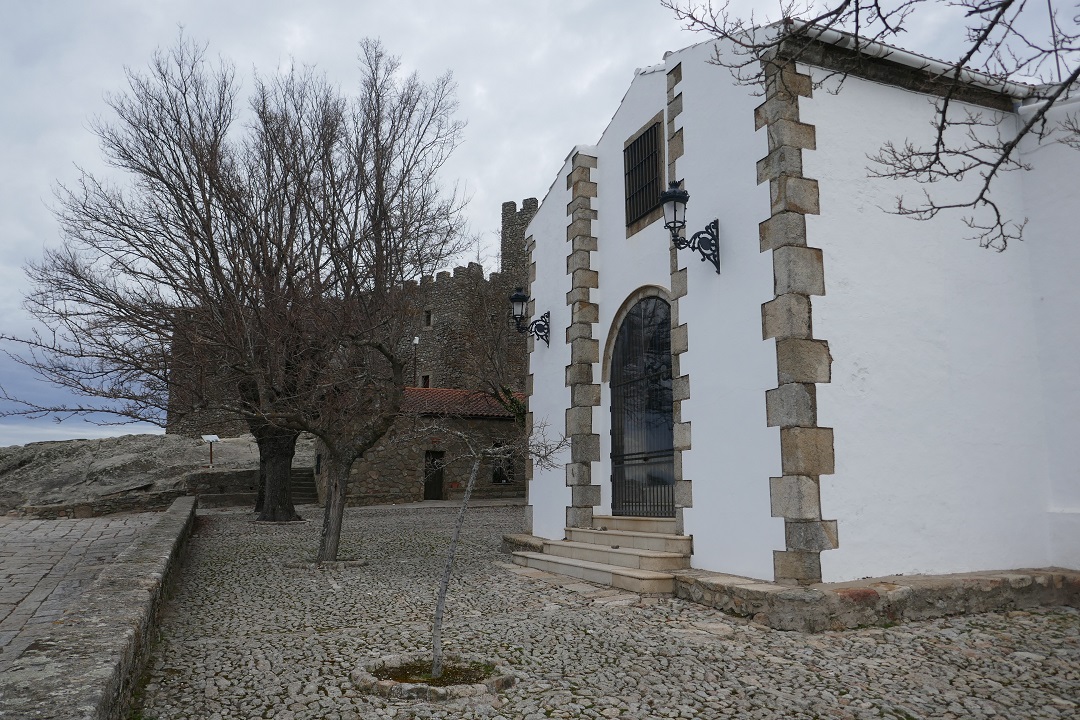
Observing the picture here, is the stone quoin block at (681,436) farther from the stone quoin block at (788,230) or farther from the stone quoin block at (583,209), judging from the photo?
the stone quoin block at (583,209)

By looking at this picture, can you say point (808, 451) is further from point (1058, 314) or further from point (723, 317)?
point (1058, 314)

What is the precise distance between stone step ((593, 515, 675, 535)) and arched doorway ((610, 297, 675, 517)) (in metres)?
0.10

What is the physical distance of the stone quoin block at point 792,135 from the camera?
583 centimetres

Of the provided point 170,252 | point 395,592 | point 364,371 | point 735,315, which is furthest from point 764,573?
point 170,252

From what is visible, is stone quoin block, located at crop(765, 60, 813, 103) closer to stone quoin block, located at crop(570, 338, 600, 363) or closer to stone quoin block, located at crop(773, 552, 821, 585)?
stone quoin block, located at crop(773, 552, 821, 585)

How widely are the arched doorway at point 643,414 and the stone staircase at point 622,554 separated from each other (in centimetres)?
24

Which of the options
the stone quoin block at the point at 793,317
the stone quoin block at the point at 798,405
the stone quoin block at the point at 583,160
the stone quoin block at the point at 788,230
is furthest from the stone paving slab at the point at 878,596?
the stone quoin block at the point at 583,160

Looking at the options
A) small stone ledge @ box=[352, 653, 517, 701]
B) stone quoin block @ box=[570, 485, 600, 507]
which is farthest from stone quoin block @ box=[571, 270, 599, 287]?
small stone ledge @ box=[352, 653, 517, 701]

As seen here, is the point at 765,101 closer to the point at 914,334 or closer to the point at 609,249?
the point at 914,334

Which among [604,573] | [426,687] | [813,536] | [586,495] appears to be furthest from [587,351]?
[426,687]

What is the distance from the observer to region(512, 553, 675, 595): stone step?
6199 mm

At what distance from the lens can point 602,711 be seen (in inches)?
136

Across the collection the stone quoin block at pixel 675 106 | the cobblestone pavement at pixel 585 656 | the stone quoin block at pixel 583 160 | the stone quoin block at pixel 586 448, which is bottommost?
the cobblestone pavement at pixel 585 656

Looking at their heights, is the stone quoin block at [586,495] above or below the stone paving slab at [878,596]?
above
